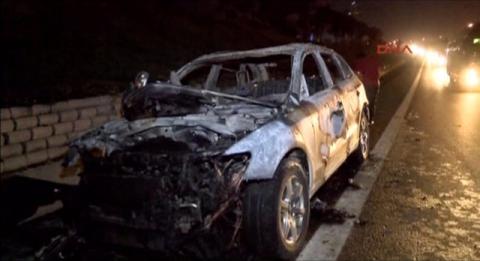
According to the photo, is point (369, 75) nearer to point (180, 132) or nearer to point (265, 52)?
point (265, 52)

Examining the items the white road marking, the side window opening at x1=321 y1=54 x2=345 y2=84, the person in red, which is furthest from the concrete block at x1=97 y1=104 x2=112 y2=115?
the person in red

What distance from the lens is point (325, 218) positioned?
15.6ft

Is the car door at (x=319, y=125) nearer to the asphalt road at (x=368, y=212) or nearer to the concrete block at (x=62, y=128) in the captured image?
the asphalt road at (x=368, y=212)

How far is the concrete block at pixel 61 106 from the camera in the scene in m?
6.72

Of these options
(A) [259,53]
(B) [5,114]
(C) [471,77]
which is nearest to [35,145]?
(B) [5,114]

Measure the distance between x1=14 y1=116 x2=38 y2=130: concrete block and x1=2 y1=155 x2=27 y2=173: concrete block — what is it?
37 cm

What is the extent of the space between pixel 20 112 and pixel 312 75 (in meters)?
3.65

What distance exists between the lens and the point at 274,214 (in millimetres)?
3670

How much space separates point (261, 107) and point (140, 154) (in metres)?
1.38

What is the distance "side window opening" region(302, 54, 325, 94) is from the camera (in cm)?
559

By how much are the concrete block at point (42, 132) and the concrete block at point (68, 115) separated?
0.25 metres

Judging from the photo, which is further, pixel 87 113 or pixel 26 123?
pixel 87 113

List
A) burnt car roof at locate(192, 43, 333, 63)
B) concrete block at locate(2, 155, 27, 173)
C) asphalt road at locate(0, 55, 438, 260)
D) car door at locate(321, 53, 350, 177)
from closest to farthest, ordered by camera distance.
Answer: asphalt road at locate(0, 55, 438, 260) → car door at locate(321, 53, 350, 177) → burnt car roof at locate(192, 43, 333, 63) → concrete block at locate(2, 155, 27, 173)

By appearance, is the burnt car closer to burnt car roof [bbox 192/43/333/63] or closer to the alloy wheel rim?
the alloy wheel rim
